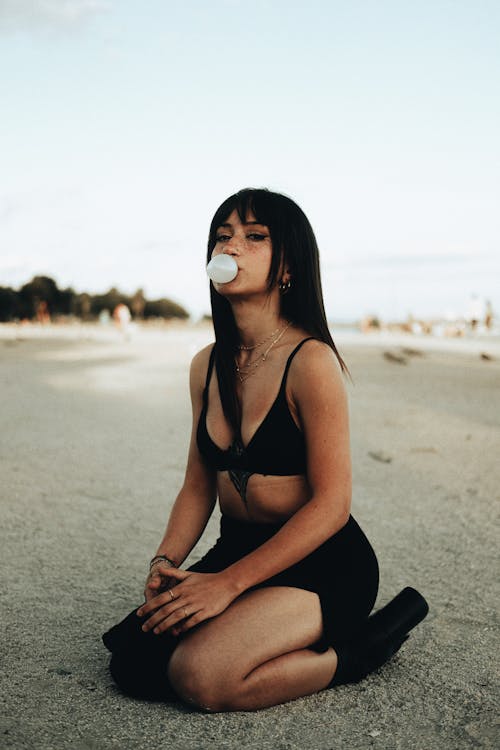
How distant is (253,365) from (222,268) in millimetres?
431

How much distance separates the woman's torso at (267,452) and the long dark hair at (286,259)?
6 centimetres

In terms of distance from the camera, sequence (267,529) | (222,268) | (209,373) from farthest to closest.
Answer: (209,373), (267,529), (222,268)

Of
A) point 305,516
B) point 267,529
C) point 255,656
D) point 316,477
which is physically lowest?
point 255,656

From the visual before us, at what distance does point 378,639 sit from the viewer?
2910 mm

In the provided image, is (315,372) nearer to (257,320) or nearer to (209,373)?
(257,320)

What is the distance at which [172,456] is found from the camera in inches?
289

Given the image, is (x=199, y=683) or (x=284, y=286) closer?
(x=199, y=683)

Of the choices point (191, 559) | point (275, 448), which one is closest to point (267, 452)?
point (275, 448)

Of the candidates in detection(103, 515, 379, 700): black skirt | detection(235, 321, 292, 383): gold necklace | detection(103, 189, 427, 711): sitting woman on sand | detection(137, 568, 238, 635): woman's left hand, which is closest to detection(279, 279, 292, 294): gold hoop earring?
detection(103, 189, 427, 711): sitting woman on sand

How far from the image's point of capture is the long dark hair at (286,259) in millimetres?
2947

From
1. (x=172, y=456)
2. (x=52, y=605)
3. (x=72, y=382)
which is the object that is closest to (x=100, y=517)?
(x=52, y=605)

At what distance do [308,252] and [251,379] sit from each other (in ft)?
1.75

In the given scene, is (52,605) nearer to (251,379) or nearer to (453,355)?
(251,379)

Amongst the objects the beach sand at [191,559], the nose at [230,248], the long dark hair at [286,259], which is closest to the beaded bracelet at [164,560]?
the beach sand at [191,559]
